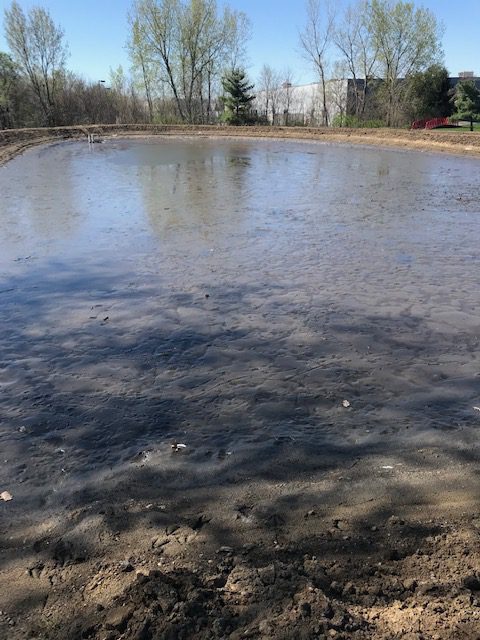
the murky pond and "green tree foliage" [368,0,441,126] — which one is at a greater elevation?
"green tree foliage" [368,0,441,126]

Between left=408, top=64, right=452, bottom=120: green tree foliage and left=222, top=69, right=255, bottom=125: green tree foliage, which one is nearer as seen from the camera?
left=408, top=64, right=452, bottom=120: green tree foliage

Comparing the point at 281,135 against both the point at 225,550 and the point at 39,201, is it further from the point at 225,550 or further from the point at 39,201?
the point at 225,550

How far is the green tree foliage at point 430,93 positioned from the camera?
45.5 meters

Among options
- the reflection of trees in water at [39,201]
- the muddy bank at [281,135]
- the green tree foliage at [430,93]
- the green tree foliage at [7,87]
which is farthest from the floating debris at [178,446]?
the green tree foliage at [430,93]

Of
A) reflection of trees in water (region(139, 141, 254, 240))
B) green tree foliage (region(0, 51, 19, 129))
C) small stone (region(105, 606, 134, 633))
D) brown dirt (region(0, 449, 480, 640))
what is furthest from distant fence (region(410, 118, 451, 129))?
small stone (region(105, 606, 134, 633))

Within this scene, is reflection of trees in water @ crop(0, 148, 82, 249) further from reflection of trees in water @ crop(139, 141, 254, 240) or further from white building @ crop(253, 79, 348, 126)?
white building @ crop(253, 79, 348, 126)

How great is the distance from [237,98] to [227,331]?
163 feet

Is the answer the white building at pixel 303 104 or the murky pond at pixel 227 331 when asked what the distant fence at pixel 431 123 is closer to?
the white building at pixel 303 104

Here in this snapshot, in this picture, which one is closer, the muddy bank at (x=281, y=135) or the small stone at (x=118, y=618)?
the small stone at (x=118, y=618)

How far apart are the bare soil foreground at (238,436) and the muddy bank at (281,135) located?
18619mm

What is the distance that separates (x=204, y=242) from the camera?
9086 millimetres

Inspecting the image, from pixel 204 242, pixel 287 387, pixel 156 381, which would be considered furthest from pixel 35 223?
pixel 287 387

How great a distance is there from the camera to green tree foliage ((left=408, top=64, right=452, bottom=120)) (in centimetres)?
4553

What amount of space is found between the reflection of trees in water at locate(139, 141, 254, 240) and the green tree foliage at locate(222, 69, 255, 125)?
2994 cm
